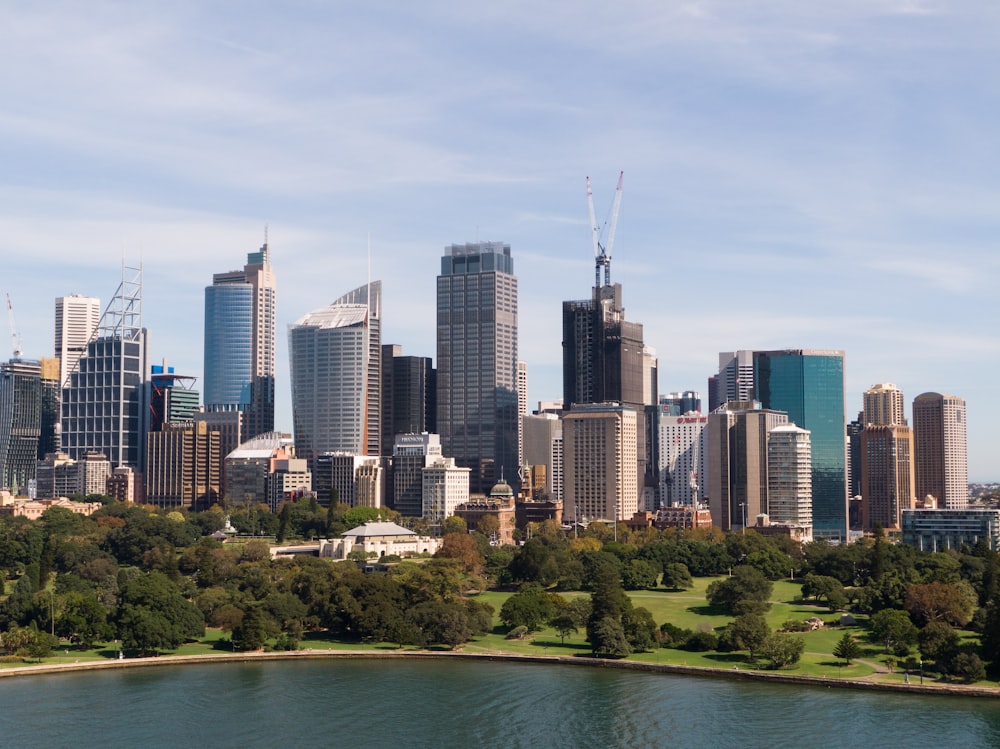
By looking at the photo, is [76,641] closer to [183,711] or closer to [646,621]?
[183,711]

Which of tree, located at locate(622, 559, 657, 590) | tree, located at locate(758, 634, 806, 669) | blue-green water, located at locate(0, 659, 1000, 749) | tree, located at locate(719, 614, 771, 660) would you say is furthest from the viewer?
tree, located at locate(622, 559, 657, 590)

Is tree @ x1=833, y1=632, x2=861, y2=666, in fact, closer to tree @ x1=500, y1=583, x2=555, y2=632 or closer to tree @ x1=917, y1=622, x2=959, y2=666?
tree @ x1=917, y1=622, x2=959, y2=666

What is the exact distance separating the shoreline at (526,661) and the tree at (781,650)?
6.83ft

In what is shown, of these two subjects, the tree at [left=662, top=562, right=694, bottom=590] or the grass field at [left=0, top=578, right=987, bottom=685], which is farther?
the tree at [left=662, top=562, right=694, bottom=590]

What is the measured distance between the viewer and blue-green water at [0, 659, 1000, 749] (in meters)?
99.6

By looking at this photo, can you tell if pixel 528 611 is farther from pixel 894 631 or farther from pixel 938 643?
pixel 938 643

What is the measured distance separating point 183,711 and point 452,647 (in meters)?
37.1

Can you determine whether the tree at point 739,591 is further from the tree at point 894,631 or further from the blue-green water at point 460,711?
the blue-green water at point 460,711

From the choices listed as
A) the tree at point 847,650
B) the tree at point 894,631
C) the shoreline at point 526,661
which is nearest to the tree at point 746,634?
the shoreline at point 526,661

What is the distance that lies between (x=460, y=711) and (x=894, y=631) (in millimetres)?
47132

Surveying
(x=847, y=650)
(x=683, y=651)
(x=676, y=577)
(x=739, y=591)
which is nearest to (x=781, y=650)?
(x=847, y=650)

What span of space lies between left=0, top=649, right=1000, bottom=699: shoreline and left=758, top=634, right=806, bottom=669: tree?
6.83 ft

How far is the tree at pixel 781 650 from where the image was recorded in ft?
407

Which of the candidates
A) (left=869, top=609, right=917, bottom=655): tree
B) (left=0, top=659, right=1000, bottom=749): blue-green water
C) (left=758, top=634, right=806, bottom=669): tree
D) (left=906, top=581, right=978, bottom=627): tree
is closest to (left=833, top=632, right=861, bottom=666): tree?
(left=758, top=634, right=806, bottom=669): tree
